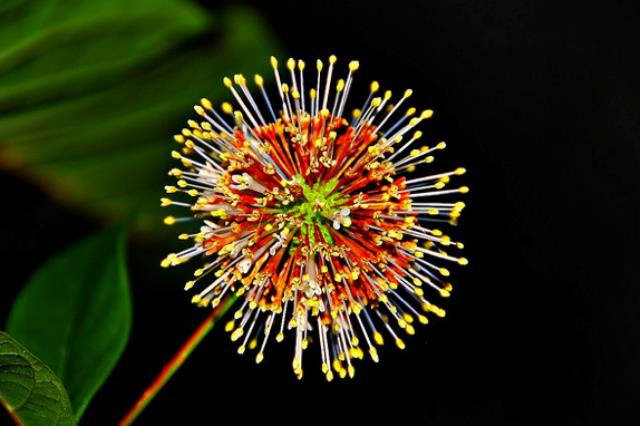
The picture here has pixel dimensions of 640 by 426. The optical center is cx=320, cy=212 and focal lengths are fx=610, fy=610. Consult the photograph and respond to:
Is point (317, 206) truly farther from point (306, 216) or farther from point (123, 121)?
point (123, 121)

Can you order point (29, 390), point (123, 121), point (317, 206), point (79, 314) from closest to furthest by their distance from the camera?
point (29, 390) → point (317, 206) → point (79, 314) → point (123, 121)

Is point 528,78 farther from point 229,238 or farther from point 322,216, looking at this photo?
point 229,238

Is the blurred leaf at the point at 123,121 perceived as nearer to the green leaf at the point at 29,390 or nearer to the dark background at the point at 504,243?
the dark background at the point at 504,243

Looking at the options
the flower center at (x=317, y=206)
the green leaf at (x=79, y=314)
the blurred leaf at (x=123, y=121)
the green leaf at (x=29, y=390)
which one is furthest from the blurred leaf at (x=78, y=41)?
the green leaf at (x=29, y=390)

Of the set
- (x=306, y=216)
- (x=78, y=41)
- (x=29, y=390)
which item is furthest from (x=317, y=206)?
(x=78, y=41)

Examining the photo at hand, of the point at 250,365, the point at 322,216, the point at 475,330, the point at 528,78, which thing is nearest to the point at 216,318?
the point at 322,216

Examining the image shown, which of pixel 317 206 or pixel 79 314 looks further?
pixel 79 314

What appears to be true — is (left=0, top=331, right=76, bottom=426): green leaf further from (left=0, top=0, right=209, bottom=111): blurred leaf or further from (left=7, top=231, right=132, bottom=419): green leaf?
(left=0, top=0, right=209, bottom=111): blurred leaf
